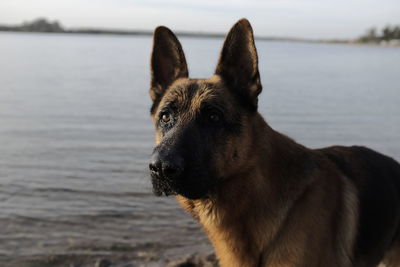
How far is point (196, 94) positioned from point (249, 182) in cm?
84

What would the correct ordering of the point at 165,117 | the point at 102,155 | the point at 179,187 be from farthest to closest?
the point at 102,155, the point at 165,117, the point at 179,187

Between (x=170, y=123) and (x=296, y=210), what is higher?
(x=170, y=123)

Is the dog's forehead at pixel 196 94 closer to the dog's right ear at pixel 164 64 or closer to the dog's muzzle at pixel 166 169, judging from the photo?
the dog's right ear at pixel 164 64

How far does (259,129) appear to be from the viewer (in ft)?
13.2

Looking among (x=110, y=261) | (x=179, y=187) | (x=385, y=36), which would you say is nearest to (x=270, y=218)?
(x=179, y=187)

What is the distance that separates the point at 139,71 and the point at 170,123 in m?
33.9

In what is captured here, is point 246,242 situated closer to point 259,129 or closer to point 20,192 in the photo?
point 259,129

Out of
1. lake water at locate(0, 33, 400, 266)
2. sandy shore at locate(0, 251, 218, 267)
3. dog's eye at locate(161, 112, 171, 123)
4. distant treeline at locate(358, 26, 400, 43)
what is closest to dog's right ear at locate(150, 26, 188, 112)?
dog's eye at locate(161, 112, 171, 123)

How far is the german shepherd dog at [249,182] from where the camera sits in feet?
12.5

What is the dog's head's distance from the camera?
3.60 metres

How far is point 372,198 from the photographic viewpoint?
172 inches

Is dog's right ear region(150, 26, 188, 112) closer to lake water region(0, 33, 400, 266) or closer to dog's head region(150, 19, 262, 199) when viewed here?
dog's head region(150, 19, 262, 199)

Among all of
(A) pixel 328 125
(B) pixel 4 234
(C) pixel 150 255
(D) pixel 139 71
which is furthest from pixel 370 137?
(D) pixel 139 71

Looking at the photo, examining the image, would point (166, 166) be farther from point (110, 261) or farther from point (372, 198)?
point (110, 261)
